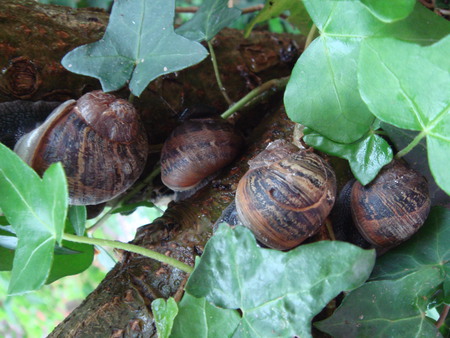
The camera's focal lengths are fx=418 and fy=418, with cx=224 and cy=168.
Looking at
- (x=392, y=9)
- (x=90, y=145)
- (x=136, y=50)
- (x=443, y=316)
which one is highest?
(x=392, y=9)

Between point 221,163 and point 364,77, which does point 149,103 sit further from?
point 364,77

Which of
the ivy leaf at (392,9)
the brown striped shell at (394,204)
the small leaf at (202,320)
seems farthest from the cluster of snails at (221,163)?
the ivy leaf at (392,9)

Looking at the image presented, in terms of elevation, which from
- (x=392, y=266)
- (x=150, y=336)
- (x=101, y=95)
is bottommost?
(x=150, y=336)

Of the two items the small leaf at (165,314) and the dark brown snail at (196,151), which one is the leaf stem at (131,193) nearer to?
the dark brown snail at (196,151)

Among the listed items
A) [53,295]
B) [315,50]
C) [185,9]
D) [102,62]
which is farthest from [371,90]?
[53,295]

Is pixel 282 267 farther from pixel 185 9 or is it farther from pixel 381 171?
pixel 185 9

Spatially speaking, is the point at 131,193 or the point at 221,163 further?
the point at 131,193

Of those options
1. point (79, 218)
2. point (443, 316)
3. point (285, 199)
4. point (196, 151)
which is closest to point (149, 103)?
point (196, 151)
